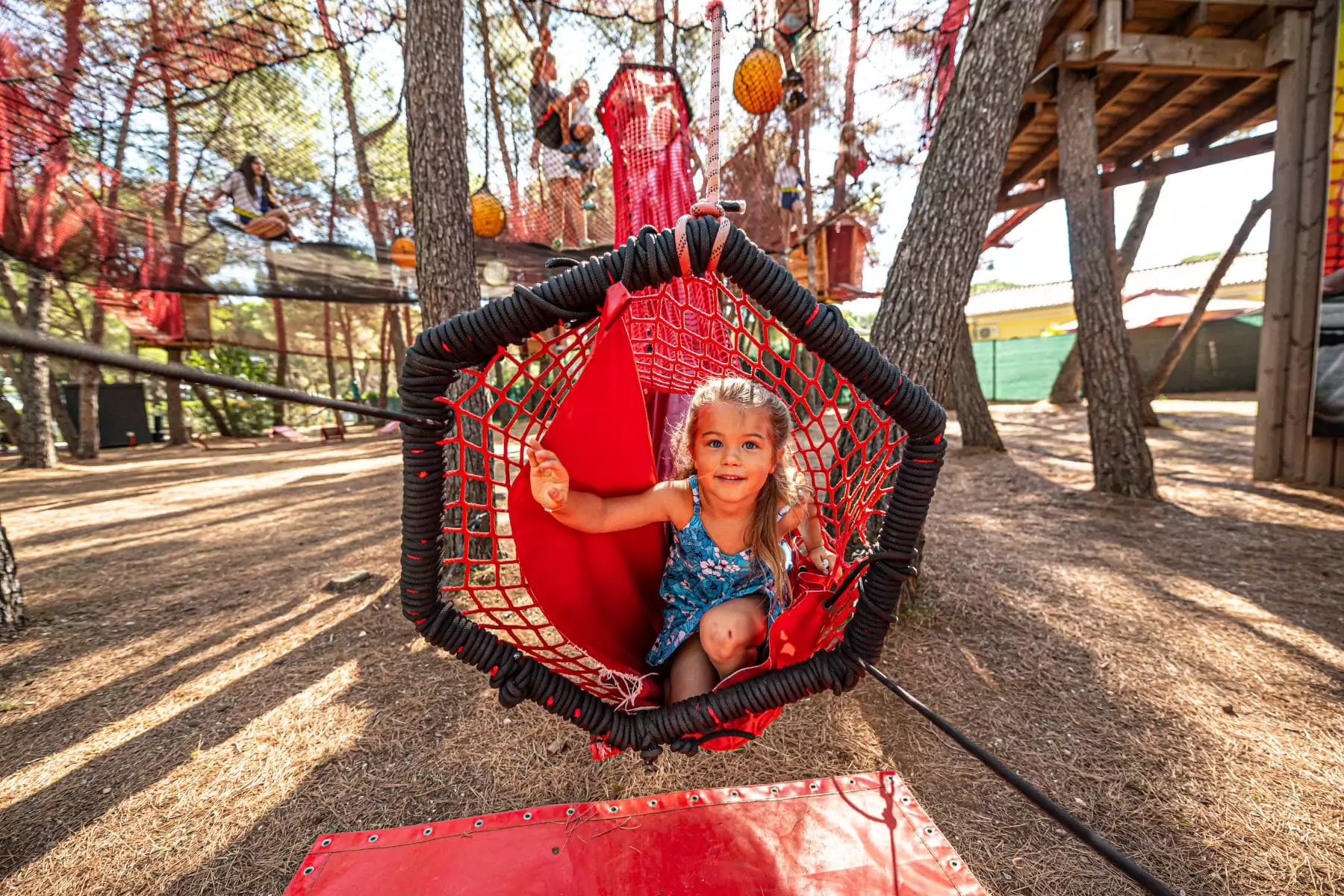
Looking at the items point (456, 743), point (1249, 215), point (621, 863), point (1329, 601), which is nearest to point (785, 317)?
point (621, 863)

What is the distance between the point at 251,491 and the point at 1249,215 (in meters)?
8.39

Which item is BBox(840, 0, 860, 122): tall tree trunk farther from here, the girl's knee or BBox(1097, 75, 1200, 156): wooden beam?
the girl's knee

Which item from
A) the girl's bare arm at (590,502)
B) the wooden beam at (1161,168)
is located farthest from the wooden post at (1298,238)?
the girl's bare arm at (590,502)

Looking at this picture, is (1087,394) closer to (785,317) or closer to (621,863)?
(785,317)

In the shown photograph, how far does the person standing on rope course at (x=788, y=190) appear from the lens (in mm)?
4754

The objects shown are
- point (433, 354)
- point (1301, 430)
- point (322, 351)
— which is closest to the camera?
point (433, 354)

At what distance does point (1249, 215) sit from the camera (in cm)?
457

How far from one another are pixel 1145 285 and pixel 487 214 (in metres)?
18.3

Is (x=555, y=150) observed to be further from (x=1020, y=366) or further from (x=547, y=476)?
(x=1020, y=366)

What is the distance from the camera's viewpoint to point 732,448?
3.81ft

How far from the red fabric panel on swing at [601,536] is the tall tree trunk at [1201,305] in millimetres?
5806

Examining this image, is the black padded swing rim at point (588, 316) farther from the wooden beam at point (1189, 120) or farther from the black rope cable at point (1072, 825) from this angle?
the wooden beam at point (1189, 120)

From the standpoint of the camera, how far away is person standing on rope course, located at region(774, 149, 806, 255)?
4754 mm

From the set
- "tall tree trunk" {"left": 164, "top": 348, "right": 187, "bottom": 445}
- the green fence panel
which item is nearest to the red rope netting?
"tall tree trunk" {"left": 164, "top": 348, "right": 187, "bottom": 445}
